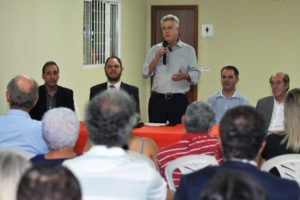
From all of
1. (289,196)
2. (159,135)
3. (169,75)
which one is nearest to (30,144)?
(159,135)

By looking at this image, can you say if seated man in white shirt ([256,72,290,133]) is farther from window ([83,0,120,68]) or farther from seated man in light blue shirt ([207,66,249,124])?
window ([83,0,120,68])

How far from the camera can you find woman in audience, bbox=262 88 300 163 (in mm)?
2805

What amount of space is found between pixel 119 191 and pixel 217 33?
23.5ft

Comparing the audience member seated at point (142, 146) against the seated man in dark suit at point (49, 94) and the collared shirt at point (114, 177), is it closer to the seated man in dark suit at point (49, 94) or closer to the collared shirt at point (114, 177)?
the collared shirt at point (114, 177)

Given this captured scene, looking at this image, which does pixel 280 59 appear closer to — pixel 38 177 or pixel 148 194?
pixel 148 194

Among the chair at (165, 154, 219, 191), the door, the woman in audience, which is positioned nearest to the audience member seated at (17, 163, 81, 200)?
the chair at (165, 154, 219, 191)

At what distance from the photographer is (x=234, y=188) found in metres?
1.13

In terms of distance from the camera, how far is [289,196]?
1819 millimetres

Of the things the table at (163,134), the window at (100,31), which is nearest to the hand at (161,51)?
the table at (163,134)

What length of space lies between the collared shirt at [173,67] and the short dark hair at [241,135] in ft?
12.0

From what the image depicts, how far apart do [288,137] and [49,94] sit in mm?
2984

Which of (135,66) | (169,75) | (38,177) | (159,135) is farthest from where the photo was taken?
(135,66)

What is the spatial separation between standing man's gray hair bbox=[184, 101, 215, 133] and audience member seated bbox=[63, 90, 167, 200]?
1.07 metres

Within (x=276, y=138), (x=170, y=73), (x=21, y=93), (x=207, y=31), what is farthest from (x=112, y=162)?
(x=207, y=31)
